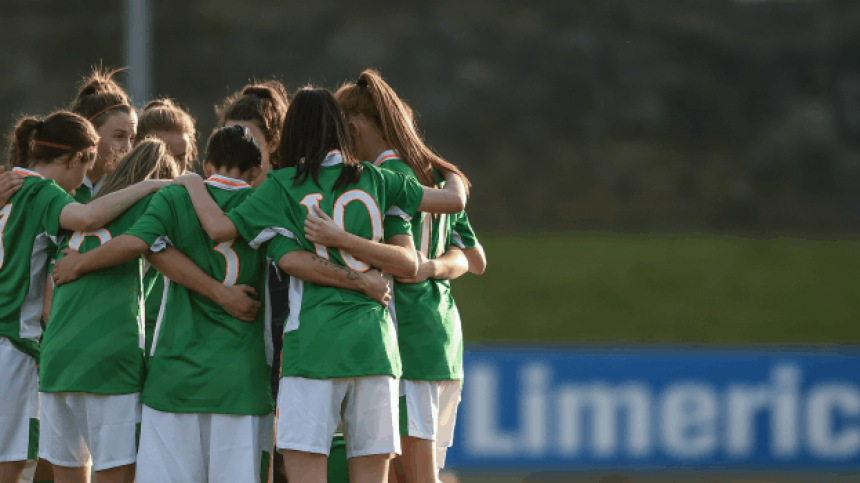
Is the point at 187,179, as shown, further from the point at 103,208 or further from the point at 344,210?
the point at 344,210

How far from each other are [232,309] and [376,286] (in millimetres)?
475

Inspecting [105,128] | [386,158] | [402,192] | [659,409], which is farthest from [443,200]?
[659,409]

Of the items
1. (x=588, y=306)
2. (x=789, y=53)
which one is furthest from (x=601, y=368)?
(x=789, y=53)

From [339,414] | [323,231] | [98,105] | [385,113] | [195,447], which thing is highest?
[98,105]

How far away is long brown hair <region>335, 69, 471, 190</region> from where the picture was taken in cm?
318

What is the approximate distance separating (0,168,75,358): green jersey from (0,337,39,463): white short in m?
0.05

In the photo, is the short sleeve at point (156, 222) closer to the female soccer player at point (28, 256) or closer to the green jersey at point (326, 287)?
the green jersey at point (326, 287)

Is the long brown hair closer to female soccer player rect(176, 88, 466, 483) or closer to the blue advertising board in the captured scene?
female soccer player rect(176, 88, 466, 483)

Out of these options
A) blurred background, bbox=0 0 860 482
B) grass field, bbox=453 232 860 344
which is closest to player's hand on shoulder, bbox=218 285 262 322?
grass field, bbox=453 232 860 344

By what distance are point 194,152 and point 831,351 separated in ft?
16.9

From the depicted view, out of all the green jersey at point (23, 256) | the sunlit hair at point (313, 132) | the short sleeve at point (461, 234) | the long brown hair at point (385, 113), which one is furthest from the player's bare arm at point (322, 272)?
the green jersey at point (23, 256)

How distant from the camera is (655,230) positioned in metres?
14.4

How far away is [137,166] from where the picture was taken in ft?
10.2

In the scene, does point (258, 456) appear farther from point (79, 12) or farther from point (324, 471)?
point (79, 12)
